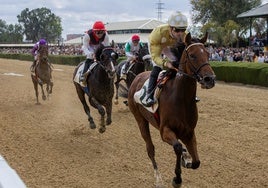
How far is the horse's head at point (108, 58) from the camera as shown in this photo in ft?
27.0

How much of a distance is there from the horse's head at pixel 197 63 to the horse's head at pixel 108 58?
130 inches

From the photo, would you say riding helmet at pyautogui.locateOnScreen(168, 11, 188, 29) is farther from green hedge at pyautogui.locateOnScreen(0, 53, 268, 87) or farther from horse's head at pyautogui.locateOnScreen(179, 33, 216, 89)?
green hedge at pyautogui.locateOnScreen(0, 53, 268, 87)

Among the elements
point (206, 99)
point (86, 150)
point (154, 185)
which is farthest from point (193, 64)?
point (206, 99)

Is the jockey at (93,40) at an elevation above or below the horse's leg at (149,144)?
above

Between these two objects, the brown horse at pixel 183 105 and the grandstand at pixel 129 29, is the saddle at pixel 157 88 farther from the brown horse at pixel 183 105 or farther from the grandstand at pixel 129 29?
Answer: the grandstand at pixel 129 29

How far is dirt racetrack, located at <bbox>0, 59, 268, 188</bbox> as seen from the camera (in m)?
5.89

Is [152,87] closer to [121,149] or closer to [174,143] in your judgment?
[174,143]

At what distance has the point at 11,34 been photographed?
140000mm

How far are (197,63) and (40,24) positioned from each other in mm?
140843

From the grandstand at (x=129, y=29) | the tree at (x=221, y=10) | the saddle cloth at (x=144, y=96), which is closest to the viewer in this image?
the saddle cloth at (x=144, y=96)

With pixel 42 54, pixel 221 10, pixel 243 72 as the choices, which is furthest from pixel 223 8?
pixel 42 54

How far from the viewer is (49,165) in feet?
22.1

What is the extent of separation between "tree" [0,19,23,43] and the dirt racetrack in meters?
129

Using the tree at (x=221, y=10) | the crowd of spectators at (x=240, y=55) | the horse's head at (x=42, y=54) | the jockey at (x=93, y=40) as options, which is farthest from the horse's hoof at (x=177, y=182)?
the tree at (x=221, y=10)
